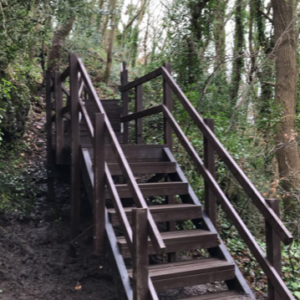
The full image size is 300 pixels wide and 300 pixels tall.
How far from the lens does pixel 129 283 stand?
3.16 meters

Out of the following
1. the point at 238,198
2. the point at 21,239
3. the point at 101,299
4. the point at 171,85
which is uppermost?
the point at 171,85

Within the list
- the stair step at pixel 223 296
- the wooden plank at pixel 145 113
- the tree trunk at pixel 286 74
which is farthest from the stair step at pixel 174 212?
the tree trunk at pixel 286 74

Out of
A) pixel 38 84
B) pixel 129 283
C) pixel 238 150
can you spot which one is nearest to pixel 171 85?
pixel 238 150

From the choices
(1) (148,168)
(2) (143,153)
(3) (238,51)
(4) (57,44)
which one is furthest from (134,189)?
(4) (57,44)

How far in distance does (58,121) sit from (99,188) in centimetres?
219

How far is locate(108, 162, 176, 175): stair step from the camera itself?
14.7ft

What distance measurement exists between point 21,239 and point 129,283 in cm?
250

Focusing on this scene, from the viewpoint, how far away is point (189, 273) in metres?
3.35

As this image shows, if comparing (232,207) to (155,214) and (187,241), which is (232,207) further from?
(155,214)

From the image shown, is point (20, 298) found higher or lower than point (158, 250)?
lower

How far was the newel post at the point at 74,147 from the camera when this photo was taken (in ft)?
15.2

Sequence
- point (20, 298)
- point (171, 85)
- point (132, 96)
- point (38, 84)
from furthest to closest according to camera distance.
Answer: point (38, 84), point (132, 96), point (171, 85), point (20, 298)

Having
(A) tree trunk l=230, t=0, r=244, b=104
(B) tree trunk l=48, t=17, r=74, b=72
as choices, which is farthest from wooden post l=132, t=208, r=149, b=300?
(B) tree trunk l=48, t=17, r=74, b=72

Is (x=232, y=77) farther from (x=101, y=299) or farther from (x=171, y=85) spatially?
(x=101, y=299)
